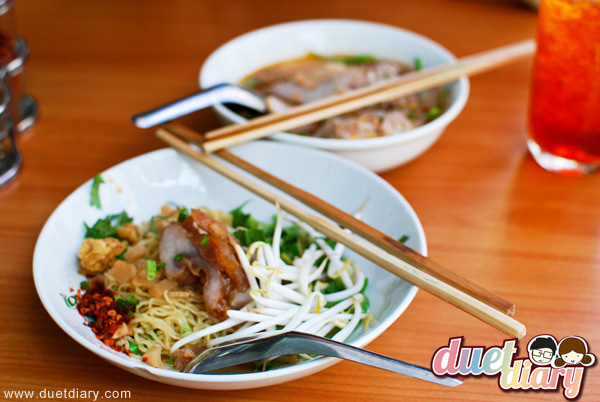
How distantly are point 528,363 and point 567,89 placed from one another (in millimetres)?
672

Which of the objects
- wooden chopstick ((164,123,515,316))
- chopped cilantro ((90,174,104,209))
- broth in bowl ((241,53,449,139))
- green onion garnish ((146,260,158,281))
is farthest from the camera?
broth in bowl ((241,53,449,139))

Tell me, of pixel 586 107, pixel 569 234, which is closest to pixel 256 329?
pixel 569 234

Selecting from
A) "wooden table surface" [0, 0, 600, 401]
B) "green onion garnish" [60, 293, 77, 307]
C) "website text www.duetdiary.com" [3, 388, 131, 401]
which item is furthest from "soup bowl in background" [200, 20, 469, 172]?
"website text www.duetdiary.com" [3, 388, 131, 401]

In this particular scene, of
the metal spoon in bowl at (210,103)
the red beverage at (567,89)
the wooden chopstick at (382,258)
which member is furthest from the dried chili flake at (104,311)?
the red beverage at (567,89)

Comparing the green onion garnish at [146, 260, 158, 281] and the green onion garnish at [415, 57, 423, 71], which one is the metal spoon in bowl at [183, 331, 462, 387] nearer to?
→ the green onion garnish at [146, 260, 158, 281]

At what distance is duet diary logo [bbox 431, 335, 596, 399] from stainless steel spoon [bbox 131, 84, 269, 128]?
775mm

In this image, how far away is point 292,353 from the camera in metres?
0.88

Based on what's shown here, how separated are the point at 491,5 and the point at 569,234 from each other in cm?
148

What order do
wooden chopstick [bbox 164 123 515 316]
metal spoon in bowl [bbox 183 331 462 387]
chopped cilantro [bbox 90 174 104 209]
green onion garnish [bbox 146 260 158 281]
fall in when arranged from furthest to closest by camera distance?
1. chopped cilantro [bbox 90 174 104 209]
2. green onion garnish [bbox 146 260 158 281]
3. wooden chopstick [bbox 164 123 515 316]
4. metal spoon in bowl [bbox 183 331 462 387]

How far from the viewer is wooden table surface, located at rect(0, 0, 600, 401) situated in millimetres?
999

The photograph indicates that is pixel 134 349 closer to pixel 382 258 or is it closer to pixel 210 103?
pixel 382 258

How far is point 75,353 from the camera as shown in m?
1.03

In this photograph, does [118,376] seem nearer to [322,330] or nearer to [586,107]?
[322,330]

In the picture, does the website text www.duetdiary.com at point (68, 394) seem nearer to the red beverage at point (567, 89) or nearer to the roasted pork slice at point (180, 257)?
the roasted pork slice at point (180, 257)
